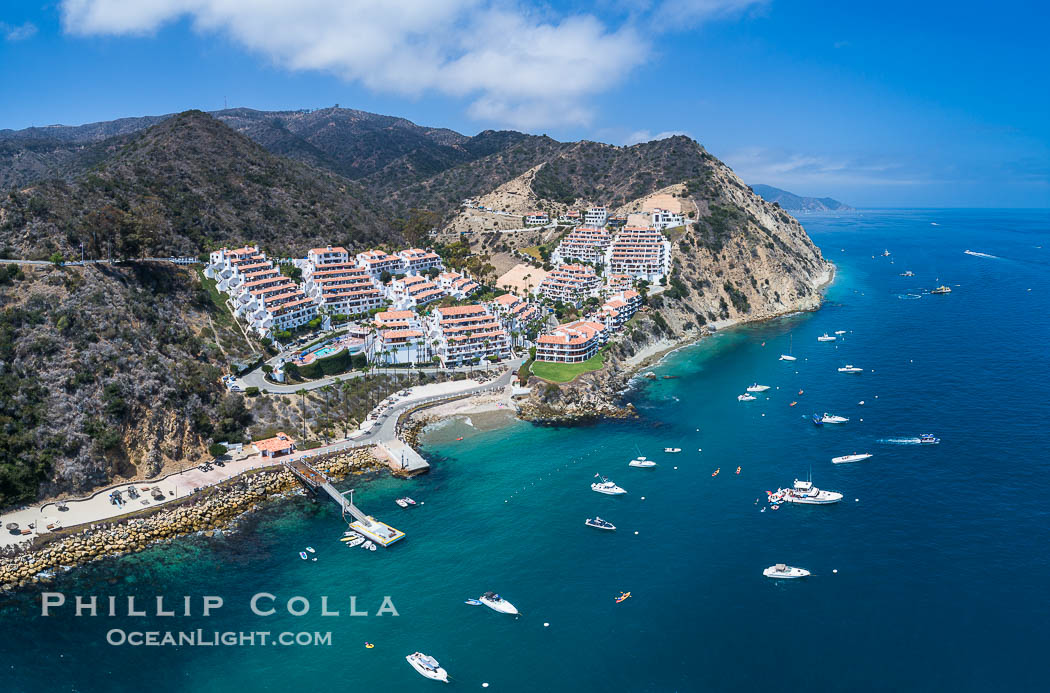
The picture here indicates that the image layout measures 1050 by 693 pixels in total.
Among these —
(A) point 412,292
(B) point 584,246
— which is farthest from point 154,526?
(B) point 584,246

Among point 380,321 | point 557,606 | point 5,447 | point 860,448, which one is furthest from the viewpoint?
point 380,321

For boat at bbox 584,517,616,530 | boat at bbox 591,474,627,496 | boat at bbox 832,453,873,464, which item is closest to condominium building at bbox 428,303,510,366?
boat at bbox 591,474,627,496

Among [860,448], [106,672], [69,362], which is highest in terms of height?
[69,362]

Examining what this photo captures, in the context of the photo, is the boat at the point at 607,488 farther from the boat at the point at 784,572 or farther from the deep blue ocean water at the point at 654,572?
the boat at the point at 784,572

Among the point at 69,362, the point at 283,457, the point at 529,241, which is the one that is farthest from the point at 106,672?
the point at 529,241

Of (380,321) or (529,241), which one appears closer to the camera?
(380,321)

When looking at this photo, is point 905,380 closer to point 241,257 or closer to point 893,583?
point 893,583

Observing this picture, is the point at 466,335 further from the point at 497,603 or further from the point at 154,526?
the point at 497,603
